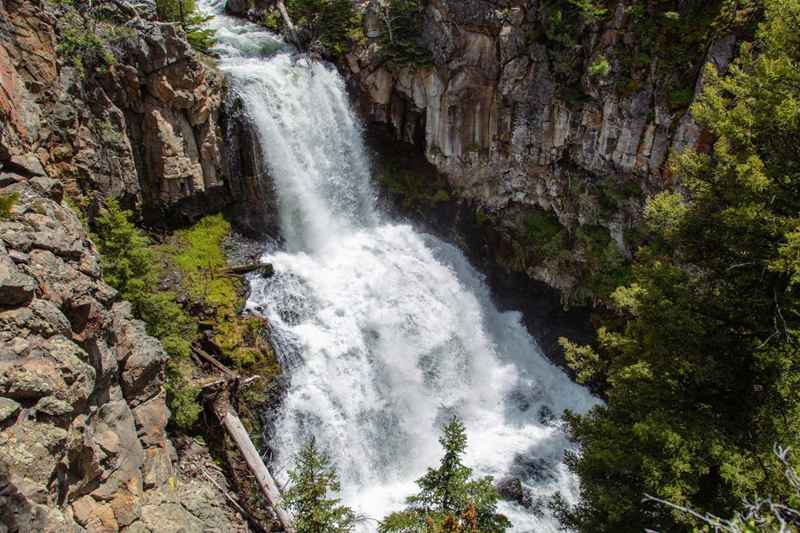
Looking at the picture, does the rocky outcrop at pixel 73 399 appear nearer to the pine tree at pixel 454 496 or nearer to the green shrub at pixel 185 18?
the pine tree at pixel 454 496

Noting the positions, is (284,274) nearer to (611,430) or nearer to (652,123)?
(611,430)

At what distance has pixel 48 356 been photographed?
862cm

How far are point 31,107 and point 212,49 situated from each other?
43.3 feet

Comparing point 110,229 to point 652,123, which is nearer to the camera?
point 110,229

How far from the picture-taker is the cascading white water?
17750mm

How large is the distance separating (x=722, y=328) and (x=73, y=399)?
41.4ft

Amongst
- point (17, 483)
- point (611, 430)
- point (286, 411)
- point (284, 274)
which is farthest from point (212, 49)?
point (611, 430)

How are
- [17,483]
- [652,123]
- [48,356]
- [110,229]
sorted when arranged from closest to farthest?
[17,483] → [48,356] → [110,229] → [652,123]

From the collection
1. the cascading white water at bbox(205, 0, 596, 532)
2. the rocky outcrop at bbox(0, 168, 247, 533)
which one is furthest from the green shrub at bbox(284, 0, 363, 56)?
the rocky outcrop at bbox(0, 168, 247, 533)

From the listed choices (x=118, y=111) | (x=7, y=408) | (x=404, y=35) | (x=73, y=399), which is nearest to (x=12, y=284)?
(x=7, y=408)

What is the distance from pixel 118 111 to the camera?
1767 cm

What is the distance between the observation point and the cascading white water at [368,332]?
58.2 feet

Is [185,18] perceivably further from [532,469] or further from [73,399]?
[532,469]

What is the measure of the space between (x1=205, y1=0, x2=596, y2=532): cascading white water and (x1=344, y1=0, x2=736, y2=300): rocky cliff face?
322 cm
